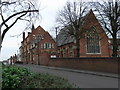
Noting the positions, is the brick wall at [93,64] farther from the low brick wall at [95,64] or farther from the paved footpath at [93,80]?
the paved footpath at [93,80]

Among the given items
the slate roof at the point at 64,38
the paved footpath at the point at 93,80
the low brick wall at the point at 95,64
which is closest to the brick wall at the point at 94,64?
the low brick wall at the point at 95,64

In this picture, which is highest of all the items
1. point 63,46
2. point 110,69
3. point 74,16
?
point 74,16

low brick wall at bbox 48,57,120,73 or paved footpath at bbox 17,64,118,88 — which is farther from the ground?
low brick wall at bbox 48,57,120,73

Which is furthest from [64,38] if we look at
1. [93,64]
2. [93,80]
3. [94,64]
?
[93,80]

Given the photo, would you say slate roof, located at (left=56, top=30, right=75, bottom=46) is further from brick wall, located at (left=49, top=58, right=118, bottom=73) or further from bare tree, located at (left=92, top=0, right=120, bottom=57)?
bare tree, located at (left=92, top=0, right=120, bottom=57)

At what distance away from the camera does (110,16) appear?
2788 cm

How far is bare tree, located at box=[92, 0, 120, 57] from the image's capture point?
27.6 meters

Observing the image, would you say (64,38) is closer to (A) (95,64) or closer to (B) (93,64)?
(B) (93,64)

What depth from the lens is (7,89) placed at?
7910 millimetres

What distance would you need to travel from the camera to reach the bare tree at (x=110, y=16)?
90.6 feet

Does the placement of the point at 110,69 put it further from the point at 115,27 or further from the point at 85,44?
the point at 85,44

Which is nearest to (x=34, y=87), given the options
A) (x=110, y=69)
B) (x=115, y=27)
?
(x=110, y=69)

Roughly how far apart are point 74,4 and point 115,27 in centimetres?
1843

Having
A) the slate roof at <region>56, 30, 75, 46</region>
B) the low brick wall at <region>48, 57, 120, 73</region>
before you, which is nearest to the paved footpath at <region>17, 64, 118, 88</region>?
the low brick wall at <region>48, 57, 120, 73</region>
